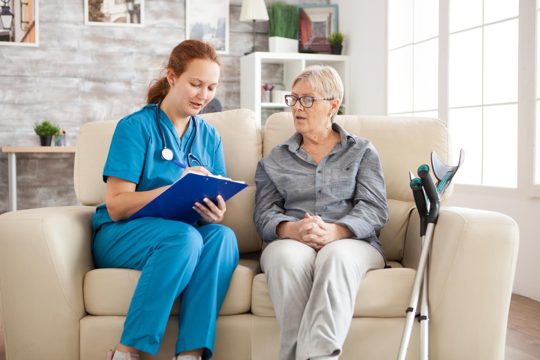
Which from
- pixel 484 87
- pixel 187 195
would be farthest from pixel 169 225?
pixel 484 87

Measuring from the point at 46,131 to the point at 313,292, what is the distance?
132 inches

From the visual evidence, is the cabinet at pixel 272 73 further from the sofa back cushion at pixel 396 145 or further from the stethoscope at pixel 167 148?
the stethoscope at pixel 167 148

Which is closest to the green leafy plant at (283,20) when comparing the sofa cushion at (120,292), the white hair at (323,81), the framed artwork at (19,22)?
the framed artwork at (19,22)

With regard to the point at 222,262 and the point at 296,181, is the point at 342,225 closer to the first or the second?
the point at 296,181

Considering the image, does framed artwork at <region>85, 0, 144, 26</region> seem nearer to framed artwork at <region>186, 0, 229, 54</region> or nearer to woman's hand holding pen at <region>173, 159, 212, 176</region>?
framed artwork at <region>186, 0, 229, 54</region>

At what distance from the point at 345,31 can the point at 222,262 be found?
3.90m

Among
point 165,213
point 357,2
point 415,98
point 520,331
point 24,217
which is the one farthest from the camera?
point 357,2

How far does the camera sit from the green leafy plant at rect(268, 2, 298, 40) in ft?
18.6

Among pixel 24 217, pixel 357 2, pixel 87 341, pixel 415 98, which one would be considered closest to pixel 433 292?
pixel 87 341

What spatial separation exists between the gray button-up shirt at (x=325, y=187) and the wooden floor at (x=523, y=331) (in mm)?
799

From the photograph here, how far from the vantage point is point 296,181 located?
8.32 ft

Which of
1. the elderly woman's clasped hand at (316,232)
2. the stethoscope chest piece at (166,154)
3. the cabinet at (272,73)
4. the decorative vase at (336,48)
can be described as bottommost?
the elderly woman's clasped hand at (316,232)

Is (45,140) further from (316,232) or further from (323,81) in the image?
(316,232)

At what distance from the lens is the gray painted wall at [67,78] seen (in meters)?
5.15
